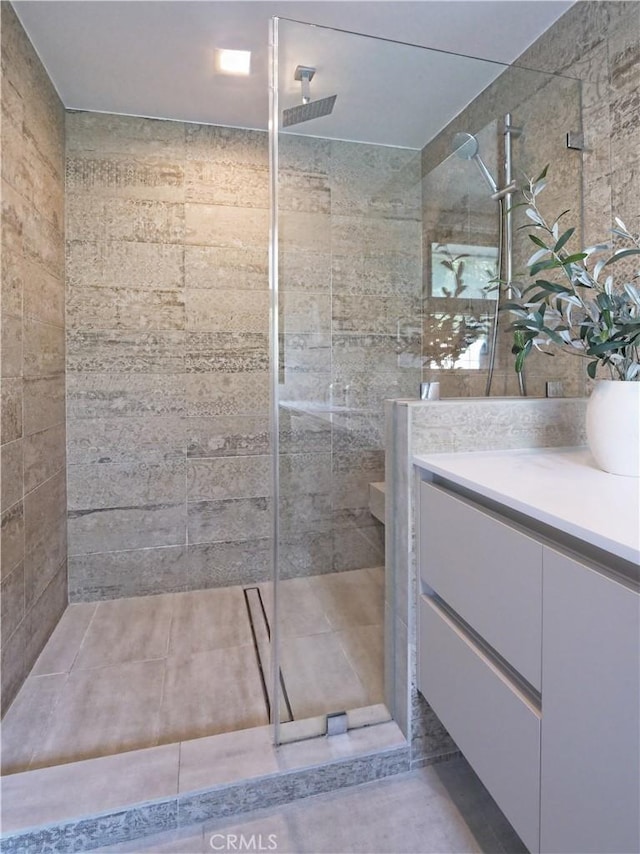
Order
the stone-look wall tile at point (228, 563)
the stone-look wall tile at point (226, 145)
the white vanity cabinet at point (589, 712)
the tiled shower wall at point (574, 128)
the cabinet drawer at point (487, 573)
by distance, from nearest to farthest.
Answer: the white vanity cabinet at point (589, 712) < the cabinet drawer at point (487, 573) < the tiled shower wall at point (574, 128) < the stone-look wall tile at point (226, 145) < the stone-look wall tile at point (228, 563)

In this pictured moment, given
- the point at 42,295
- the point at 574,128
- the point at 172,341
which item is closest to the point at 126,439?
the point at 172,341

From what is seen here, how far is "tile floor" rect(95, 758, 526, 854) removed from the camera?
1133mm

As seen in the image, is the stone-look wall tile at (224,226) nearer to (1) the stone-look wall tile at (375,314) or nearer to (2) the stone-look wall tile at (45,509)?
(1) the stone-look wall tile at (375,314)

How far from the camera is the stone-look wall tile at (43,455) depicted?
70.2 inches

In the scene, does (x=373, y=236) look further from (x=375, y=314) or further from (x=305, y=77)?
(x=305, y=77)

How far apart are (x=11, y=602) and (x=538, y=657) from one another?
170cm

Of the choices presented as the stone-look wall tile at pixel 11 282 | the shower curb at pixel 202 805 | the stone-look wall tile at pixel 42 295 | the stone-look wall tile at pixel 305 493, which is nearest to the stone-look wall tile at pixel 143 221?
the stone-look wall tile at pixel 42 295

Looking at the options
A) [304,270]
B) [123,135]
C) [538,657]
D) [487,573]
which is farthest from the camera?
A: [123,135]

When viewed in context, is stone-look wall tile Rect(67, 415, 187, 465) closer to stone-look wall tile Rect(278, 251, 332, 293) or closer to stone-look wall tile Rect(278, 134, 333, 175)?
stone-look wall tile Rect(278, 251, 332, 293)

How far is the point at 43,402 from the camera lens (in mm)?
1947

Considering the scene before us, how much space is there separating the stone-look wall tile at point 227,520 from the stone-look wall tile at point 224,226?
4.53ft

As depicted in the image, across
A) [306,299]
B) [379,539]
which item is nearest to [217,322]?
[306,299]

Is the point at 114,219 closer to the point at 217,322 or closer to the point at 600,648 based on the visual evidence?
the point at 217,322

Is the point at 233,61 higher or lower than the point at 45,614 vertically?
higher
